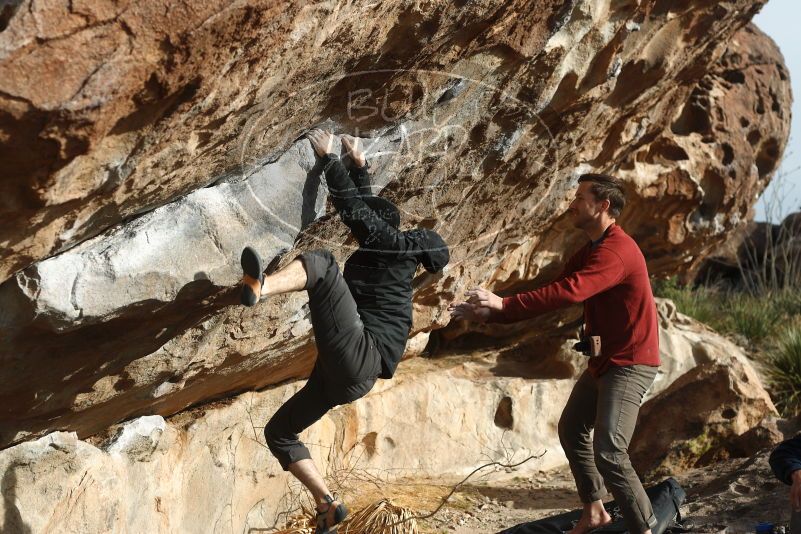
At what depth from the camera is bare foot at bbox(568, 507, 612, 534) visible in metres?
5.79

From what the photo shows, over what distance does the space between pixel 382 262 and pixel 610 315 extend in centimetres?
133

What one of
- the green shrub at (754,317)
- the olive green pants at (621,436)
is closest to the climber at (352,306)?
the olive green pants at (621,436)

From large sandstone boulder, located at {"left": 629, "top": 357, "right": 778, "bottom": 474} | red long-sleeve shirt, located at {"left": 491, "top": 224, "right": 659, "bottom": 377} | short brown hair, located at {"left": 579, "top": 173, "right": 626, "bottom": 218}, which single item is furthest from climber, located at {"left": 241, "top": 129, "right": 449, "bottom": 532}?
large sandstone boulder, located at {"left": 629, "top": 357, "right": 778, "bottom": 474}

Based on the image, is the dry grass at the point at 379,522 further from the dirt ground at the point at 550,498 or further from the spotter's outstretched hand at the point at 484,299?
the spotter's outstretched hand at the point at 484,299

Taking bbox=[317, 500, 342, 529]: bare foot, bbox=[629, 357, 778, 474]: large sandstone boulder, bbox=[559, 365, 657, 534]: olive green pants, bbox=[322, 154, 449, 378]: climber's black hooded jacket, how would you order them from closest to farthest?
bbox=[322, 154, 449, 378]: climber's black hooded jacket, bbox=[317, 500, 342, 529]: bare foot, bbox=[559, 365, 657, 534]: olive green pants, bbox=[629, 357, 778, 474]: large sandstone boulder

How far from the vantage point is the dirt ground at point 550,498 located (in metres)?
6.42

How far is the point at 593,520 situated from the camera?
5.79 metres

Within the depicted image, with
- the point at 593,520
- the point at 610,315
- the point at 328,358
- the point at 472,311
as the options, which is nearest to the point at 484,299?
the point at 472,311

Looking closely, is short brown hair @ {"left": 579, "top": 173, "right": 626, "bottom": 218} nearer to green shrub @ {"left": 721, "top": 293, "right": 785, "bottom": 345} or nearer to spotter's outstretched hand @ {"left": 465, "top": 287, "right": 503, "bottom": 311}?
spotter's outstretched hand @ {"left": 465, "top": 287, "right": 503, "bottom": 311}

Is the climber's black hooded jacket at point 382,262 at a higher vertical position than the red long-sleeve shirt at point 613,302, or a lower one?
higher

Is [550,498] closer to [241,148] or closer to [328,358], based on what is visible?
[328,358]

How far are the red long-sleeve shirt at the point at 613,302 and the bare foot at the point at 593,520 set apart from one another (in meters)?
0.93

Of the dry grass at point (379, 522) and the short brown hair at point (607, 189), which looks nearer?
the short brown hair at point (607, 189)

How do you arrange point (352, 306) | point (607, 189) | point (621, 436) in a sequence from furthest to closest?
point (607, 189), point (621, 436), point (352, 306)
